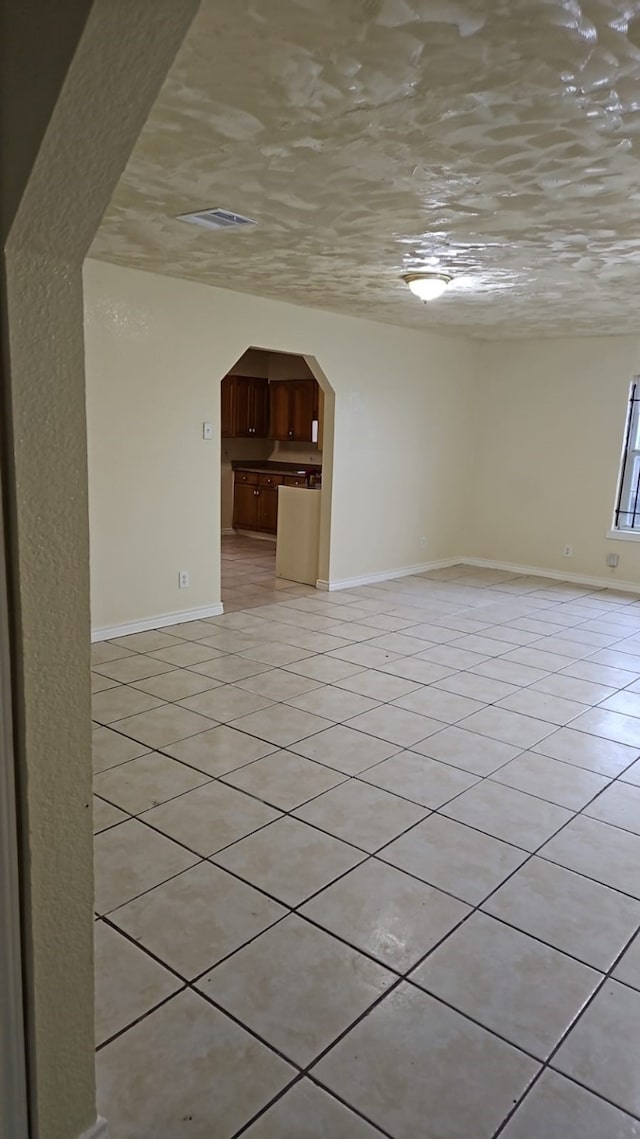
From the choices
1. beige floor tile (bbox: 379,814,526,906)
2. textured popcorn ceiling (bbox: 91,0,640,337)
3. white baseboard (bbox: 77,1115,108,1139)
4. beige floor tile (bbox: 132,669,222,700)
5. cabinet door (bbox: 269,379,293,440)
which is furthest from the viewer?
cabinet door (bbox: 269,379,293,440)

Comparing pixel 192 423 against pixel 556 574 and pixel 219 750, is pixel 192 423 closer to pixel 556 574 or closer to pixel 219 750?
pixel 219 750

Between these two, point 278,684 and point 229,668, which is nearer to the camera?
point 278,684

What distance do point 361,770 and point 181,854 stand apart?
918mm

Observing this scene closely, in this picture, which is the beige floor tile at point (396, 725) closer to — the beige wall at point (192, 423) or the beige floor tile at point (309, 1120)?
the beige floor tile at point (309, 1120)

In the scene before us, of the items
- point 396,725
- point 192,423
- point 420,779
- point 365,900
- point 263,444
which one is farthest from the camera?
point 263,444

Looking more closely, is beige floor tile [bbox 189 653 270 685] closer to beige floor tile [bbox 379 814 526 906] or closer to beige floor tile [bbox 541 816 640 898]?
beige floor tile [bbox 379 814 526 906]

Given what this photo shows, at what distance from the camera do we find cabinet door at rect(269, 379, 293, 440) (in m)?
9.23

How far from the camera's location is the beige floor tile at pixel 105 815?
8.80ft

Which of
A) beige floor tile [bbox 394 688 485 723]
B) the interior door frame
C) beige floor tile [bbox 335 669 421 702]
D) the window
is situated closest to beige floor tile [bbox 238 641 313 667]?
beige floor tile [bbox 335 669 421 702]

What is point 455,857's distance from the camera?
258 centimetres

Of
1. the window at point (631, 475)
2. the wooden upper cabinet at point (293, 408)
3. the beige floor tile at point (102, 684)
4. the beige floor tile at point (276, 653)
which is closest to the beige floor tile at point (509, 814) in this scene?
the beige floor tile at point (276, 653)

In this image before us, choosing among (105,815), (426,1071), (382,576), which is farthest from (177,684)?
(382,576)

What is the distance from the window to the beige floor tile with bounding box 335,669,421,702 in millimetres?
3777

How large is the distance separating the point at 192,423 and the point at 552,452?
151 inches
